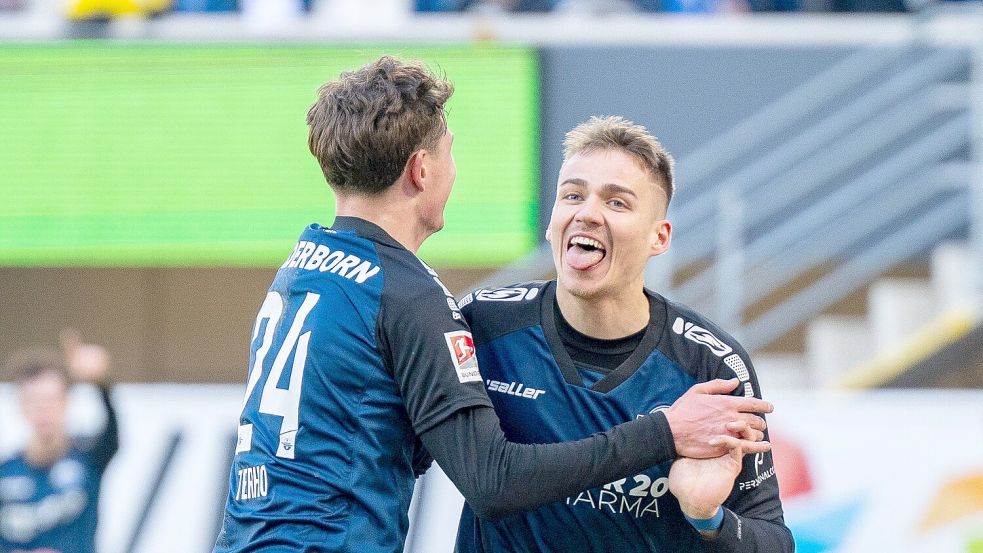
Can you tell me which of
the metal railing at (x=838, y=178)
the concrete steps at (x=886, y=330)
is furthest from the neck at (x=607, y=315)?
the metal railing at (x=838, y=178)

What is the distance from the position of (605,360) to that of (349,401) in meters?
0.88

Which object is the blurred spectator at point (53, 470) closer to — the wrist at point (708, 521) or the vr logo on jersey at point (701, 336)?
the vr logo on jersey at point (701, 336)

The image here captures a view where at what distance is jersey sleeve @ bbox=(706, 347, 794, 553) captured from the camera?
3281mm

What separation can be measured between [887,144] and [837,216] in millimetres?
728

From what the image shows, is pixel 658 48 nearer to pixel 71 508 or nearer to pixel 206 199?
pixel 206 199

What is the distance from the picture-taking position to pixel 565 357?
11.8 ft

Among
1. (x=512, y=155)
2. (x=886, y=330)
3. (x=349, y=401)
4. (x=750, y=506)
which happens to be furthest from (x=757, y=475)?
(x=512, y=155)

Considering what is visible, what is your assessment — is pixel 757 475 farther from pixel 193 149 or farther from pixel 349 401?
pixel 193 149

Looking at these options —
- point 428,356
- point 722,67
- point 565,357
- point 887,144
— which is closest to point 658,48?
point 722,67

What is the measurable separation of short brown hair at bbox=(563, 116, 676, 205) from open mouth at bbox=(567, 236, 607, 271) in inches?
10.7

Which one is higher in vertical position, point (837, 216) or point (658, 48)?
point (658, 48)

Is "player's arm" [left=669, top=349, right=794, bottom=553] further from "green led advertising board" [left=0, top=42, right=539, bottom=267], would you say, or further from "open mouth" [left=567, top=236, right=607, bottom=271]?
"green led advertising board" [left=0, top=42, right=539, bottom=267]

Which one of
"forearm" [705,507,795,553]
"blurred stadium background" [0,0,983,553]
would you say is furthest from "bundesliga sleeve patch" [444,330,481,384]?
"blurred stadium background" [0,0,983,553]

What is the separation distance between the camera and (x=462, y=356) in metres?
3.03
